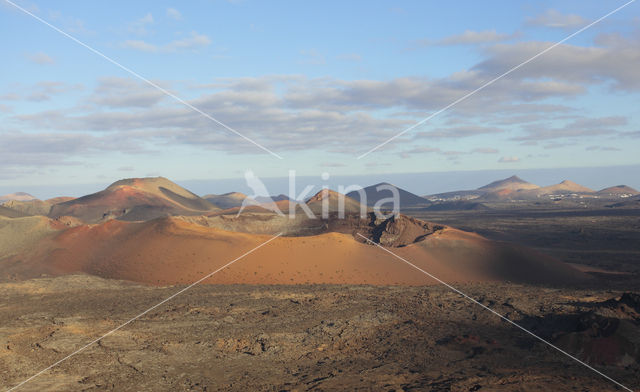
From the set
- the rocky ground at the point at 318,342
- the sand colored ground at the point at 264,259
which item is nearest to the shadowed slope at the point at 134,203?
the sand colored ground at the point at 264,259

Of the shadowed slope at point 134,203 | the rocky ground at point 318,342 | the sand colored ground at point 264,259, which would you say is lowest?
the rocky ground at point 318,342

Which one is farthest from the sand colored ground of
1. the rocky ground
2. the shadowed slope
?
the shadowed slope

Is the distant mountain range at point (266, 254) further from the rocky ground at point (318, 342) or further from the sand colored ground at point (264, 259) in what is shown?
the rocky ground at point (318, 342)

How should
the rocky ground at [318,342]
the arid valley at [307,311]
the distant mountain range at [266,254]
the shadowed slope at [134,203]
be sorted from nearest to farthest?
the rocky ground at [318,342] < the arid valley at [307,311] < the distant mountain range at [266,254] < the shadowed slope at [134,203]

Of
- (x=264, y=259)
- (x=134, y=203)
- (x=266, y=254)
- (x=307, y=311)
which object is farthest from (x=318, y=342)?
(x=134, y=203)

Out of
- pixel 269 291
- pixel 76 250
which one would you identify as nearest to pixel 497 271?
pixel 269 291

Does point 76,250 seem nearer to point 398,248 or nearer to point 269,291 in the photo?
point 269,291

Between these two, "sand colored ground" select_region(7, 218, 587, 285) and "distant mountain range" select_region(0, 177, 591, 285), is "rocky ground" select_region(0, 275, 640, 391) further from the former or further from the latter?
"distant mountain range" select_region(0, 177, 591, 285)

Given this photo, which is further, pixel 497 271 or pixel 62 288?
pixel 497 271
